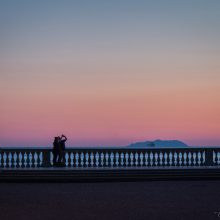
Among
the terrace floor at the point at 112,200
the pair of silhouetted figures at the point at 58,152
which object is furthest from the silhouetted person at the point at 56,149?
the terrace floor at the point at 112,200

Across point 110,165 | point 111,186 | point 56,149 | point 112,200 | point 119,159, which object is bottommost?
point 112,200

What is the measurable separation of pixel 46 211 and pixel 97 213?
1.38m

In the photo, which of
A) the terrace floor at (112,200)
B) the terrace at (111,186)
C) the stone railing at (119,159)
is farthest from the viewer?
the stone railing at (119,159)

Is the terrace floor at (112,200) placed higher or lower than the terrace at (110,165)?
lower

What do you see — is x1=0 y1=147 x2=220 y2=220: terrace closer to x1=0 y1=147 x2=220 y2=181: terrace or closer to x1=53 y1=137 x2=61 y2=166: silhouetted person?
x1=0 y1=147 x2=220 y2=181: terrace

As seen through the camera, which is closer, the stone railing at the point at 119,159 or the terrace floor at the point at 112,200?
the terrace floor at the point at 112,200

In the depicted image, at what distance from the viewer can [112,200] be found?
60.8ft

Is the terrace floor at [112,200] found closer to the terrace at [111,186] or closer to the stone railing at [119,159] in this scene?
the terrace at [111,186]

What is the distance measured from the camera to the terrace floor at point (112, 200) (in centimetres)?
1540

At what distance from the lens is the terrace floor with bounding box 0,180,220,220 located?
15398 millimetres

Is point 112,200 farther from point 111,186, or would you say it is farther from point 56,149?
point 56,149

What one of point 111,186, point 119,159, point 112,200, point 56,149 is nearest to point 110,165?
point 119,159

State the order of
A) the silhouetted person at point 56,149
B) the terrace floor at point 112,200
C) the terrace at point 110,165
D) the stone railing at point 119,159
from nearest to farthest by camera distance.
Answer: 1. the terrace floor at point 112,200
2. the terrace at point 110,165
3. the silhouetted person at point 56,149
4. the stone railing at point 119,159

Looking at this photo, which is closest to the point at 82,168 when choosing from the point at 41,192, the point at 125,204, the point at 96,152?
the point at 96,152
